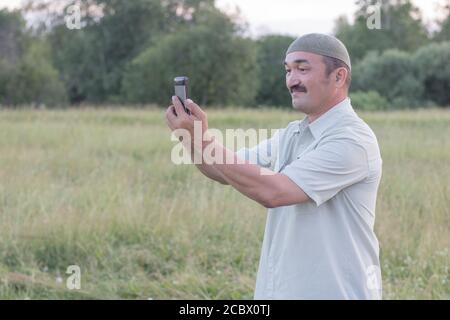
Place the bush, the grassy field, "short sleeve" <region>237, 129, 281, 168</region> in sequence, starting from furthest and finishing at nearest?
the bush, the grassy field, "short sleeve" <region>237, 129, 281, 168</region>

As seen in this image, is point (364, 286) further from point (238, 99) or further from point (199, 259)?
point (238, 99)

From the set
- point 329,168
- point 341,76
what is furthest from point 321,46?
point 329,168

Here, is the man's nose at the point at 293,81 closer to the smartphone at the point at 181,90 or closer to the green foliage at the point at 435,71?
the smartphone at the point at 181,90

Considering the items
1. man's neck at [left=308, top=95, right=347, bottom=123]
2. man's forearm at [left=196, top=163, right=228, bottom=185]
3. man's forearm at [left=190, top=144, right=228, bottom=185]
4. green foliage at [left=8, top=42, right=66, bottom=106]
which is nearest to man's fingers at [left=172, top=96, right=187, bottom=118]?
man's forearm at [left=190, top=144, right=228, bottom=185]

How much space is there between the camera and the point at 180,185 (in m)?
7.11

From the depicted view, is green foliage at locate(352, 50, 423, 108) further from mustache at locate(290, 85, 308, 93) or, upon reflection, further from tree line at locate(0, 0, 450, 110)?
mustache at locate(290, 85, 308, 93)

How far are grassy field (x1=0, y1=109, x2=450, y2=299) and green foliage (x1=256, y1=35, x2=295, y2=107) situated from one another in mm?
27287

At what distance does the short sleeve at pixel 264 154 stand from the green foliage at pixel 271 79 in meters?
31.8

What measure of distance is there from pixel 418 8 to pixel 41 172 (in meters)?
34.1

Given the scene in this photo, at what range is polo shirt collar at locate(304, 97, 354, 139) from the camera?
2.24 m

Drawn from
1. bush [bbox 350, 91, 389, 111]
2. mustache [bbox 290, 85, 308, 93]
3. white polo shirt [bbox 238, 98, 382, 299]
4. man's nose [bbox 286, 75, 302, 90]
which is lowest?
bush [bbox 350, 91, 389, 111]

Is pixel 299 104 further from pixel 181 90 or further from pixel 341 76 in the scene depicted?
pixel 181 90

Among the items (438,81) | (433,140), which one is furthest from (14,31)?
(433,140)

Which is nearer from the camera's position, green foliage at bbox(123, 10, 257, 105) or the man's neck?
the man's neck
